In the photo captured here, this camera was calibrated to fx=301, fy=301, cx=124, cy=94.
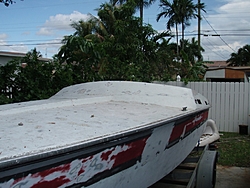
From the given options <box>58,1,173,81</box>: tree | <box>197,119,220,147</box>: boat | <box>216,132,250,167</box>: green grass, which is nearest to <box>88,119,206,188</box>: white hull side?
<box>197,119,220,147</box>: boat

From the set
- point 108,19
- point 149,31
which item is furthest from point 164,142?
point 108,19

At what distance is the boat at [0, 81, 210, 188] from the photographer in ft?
6.20

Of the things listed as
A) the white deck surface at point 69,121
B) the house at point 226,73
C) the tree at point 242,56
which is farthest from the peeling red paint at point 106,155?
the tree at point 242,56

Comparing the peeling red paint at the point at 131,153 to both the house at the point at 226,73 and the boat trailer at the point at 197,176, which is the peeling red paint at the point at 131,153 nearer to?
the boat trailer at the point at 197,176

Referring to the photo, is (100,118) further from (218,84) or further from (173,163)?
(218,84)

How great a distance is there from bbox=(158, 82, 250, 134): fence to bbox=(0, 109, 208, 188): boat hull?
20.7 ft

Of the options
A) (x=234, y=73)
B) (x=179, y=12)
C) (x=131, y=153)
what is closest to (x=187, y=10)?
(x=179, y=12)

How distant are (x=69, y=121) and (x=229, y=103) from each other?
787cm

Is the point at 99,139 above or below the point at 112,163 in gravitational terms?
above

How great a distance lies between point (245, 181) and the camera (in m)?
5.01

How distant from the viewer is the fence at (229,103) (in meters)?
9.30

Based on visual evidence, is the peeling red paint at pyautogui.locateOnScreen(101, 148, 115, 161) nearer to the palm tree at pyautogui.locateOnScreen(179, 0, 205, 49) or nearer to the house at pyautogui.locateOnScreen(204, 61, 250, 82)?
the house at pyautogui.locateOnScreen(204, 61, 250, 82)

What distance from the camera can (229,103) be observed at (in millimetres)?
9477

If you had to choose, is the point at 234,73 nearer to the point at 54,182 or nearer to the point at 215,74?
the point at 215,74
